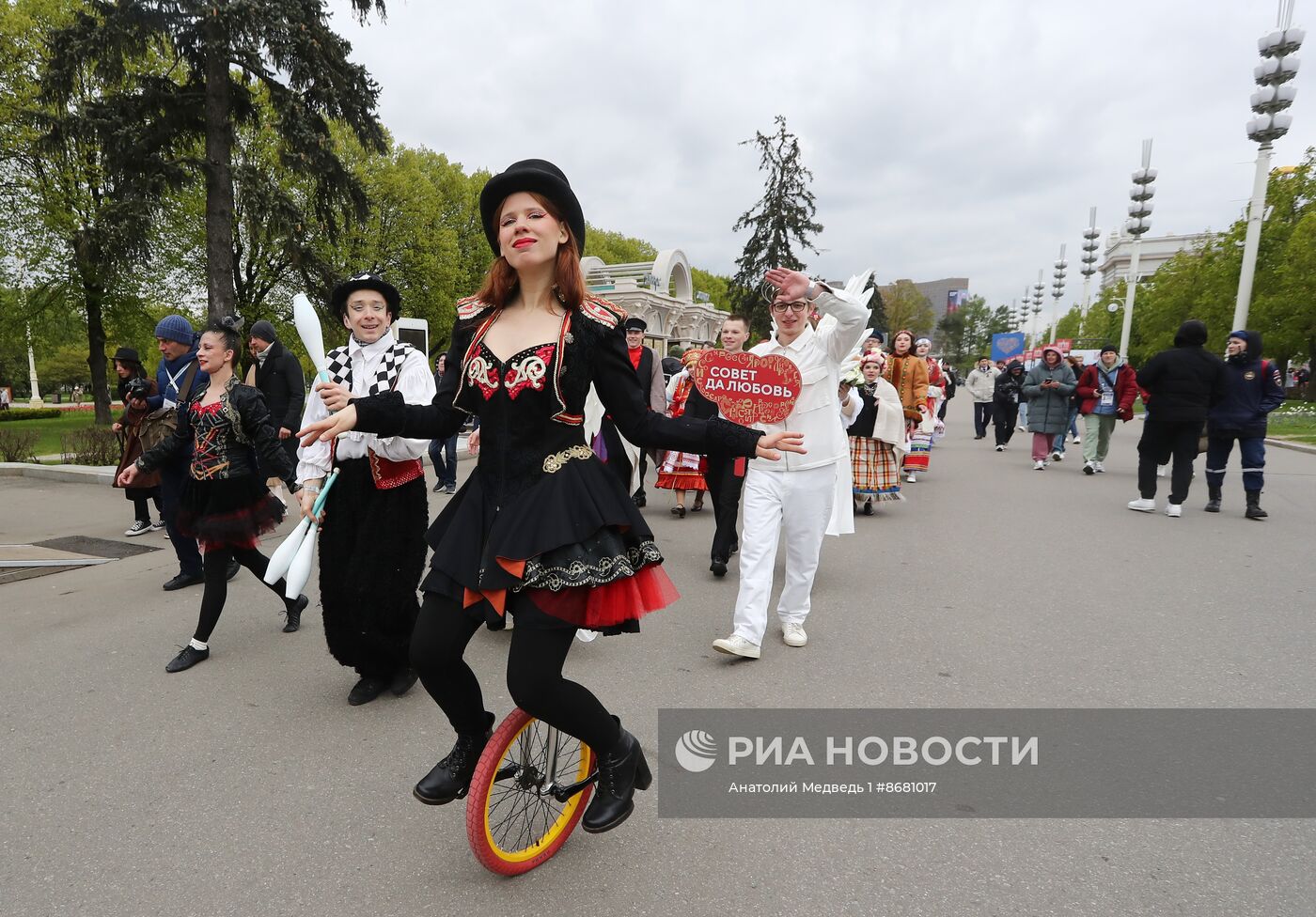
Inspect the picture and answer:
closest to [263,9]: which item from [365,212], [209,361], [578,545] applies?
[365,212]

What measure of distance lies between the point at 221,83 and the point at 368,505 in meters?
13.5

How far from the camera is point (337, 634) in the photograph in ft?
11.1

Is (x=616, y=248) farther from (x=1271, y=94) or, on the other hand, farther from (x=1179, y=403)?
(x=1179, y=403)

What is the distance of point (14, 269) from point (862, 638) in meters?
25.0

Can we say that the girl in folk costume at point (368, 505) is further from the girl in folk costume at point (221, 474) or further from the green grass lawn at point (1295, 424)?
the green grass lawn at point (1295, 424)

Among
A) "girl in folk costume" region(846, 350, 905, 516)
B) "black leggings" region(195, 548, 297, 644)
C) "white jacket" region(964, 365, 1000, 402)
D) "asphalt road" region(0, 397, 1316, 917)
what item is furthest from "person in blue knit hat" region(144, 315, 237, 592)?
"white jacket" region(964, 365, 1000, 402)

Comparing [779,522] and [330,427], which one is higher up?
[330,427]

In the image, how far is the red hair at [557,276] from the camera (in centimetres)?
221

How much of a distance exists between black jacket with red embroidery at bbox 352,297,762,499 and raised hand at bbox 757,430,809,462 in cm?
3

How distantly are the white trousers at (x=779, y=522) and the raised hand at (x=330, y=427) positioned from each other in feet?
8.18

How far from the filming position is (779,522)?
13.8 feet

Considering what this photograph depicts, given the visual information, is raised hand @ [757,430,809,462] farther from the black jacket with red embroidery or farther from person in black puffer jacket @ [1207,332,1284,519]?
person in black puffer jacket @ [1207,332,1284,519]

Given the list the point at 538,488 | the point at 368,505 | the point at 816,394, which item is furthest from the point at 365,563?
the point at 816,394

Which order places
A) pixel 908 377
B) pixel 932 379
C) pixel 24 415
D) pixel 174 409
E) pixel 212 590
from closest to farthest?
pixel 212 590 < pixel 174 409 < pixel 908 377 < pixel 932 379 < pixel 24 415
